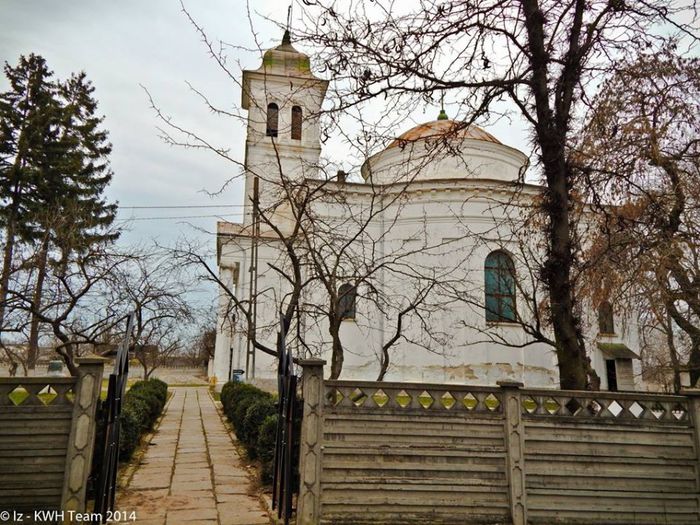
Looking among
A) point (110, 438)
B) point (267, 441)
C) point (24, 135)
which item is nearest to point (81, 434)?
point (110, 438)

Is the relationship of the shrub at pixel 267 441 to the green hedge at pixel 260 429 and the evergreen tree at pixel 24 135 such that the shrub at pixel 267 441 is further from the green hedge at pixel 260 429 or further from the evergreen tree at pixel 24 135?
the evergreen tree at pixel 24 135

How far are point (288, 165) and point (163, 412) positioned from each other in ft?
47.7

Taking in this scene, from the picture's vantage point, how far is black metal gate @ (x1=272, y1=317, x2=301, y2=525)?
482 centimetres

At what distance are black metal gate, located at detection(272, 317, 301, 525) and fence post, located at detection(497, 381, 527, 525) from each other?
1.96 meters

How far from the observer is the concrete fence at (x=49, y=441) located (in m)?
4.36

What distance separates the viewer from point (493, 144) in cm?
2444

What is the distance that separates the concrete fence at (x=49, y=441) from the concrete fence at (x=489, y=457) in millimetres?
1840

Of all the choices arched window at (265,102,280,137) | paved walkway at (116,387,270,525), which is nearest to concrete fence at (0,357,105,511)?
paved walkway at (116,387,270,525)

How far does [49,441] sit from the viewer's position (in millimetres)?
4477

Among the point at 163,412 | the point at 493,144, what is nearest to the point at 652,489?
the point at 163,412

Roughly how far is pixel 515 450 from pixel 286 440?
2.14m

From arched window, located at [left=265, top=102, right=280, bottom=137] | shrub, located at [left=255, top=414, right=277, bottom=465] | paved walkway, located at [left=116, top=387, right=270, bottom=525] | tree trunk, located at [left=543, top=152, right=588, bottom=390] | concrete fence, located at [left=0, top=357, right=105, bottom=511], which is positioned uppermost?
arched window, located at [left=265, top=102, right=280, bottom=137]

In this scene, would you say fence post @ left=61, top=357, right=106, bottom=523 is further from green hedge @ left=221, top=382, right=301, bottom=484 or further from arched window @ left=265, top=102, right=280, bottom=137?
arched window @ left=265, top=102, right=280, bottom=137

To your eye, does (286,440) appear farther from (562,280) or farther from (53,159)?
(53,159)
